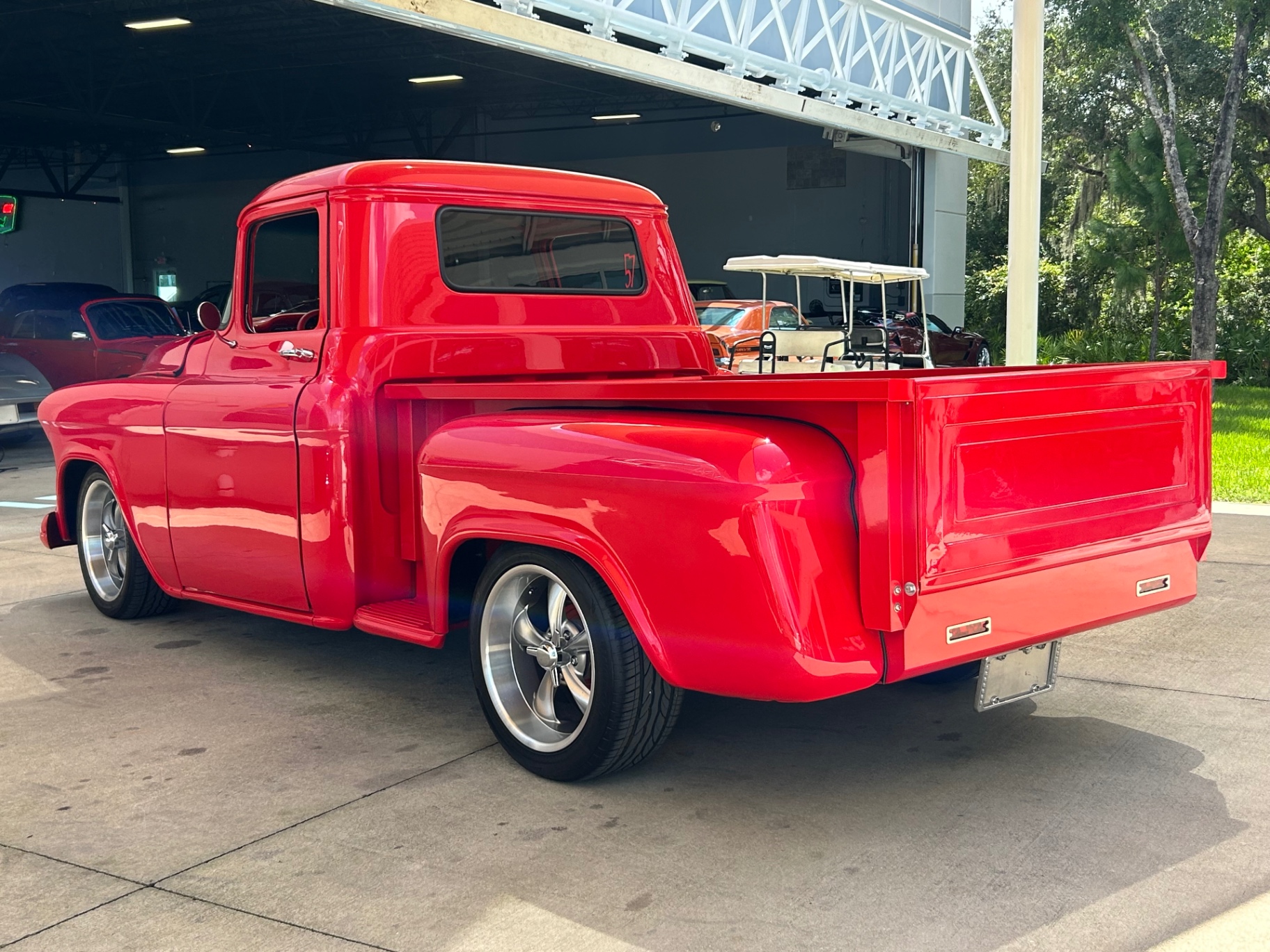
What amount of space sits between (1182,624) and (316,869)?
4358 mm

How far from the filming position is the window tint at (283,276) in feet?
17.7

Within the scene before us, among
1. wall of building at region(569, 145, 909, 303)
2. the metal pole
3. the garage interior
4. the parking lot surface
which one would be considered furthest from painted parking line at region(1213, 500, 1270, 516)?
wall of building at region(569, 145, 909, 303)

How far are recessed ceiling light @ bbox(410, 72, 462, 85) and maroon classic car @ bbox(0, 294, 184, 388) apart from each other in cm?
1170

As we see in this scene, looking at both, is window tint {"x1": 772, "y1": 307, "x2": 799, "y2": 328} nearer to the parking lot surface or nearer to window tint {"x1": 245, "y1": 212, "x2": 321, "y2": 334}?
the parking lot surface

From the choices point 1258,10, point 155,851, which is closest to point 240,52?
point 1258,10

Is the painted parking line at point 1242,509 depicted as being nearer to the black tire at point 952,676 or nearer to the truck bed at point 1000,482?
the black tire at point 952,676

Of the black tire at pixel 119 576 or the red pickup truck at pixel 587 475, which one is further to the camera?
the black tire at pixel 119 576

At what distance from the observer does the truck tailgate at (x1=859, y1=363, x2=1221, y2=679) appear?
3529mm

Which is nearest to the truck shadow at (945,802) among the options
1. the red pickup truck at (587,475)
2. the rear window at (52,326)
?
the red pickup truck at (587,475)

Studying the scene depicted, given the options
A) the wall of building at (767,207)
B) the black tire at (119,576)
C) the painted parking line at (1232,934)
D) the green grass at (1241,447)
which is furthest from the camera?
the wall of building at (767,207)

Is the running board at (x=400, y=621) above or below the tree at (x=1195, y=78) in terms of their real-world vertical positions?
below

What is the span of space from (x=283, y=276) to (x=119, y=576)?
2050 millimetres

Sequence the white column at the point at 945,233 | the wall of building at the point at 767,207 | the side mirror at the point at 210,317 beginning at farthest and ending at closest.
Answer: the wall of building at the point at 767,207 < the white column at the point at 945,233 < the side mirror at the point at 210,317

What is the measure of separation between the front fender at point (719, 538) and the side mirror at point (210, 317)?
231 centimetres
